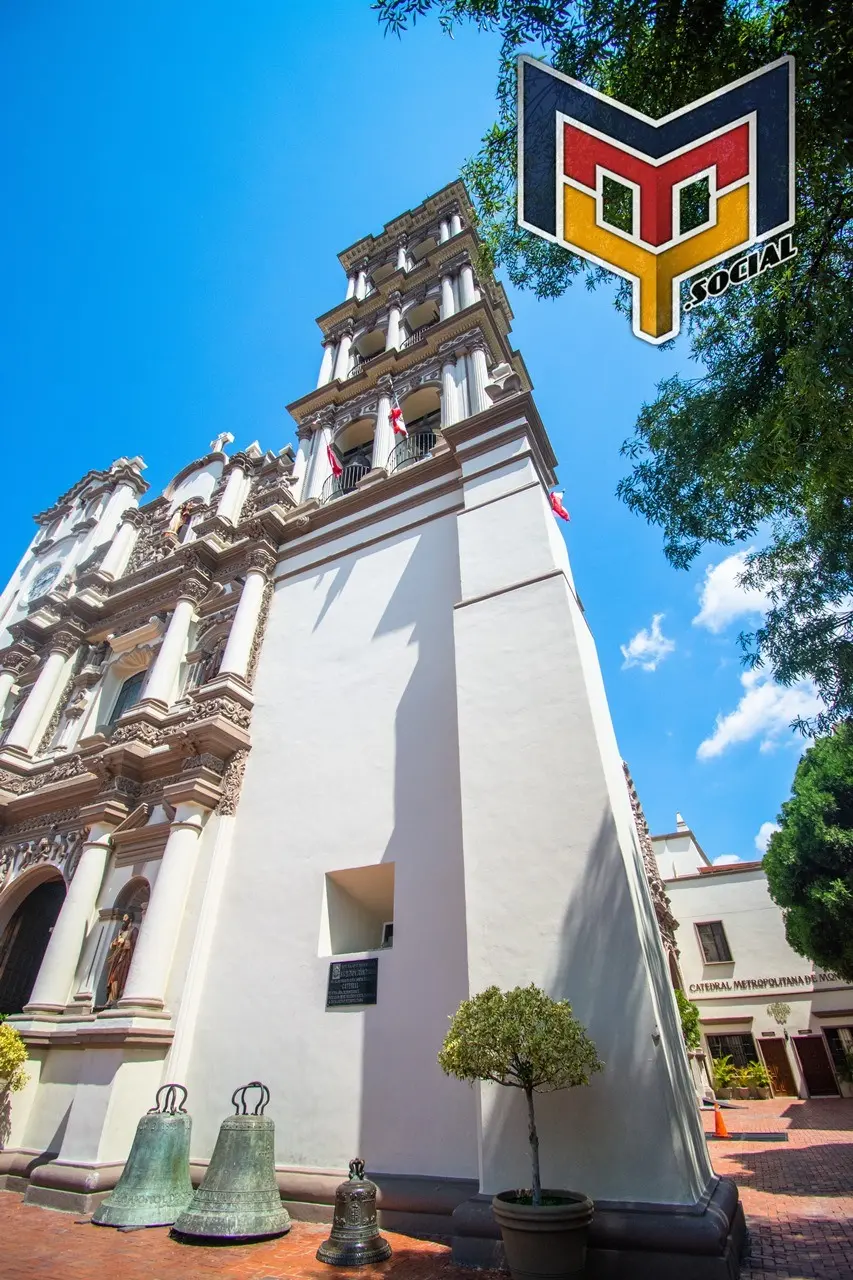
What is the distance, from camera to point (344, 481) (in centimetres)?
1605

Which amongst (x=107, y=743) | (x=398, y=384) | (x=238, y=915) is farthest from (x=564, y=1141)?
(x=398, y=384)

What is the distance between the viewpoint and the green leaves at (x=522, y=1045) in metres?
4.72

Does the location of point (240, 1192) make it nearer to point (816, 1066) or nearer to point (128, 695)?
point (128, 695)

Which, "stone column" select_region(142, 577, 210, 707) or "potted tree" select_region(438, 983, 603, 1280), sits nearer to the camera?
"potted tree" select_region(438, 983, 603, 1280)

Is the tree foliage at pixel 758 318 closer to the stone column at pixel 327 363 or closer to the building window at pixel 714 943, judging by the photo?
the stone column at pixel 327 363

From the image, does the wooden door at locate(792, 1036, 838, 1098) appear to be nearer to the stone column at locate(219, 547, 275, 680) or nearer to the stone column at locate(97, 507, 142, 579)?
the stone column at locate(219, 547, 275, 680)

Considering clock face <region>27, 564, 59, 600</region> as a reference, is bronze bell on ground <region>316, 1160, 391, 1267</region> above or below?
below

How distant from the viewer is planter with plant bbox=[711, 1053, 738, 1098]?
20984 millimetres

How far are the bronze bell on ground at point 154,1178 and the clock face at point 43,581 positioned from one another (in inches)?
734

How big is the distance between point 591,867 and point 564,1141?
2146 mm

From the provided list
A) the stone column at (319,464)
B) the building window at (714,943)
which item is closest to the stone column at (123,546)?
the stone column at (319,464)

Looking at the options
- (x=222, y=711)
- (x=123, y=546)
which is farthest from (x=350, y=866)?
(x=123, y=546)

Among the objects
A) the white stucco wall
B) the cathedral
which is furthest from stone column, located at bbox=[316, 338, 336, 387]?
the white stucco wall

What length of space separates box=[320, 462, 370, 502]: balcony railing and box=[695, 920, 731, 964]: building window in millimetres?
21750
